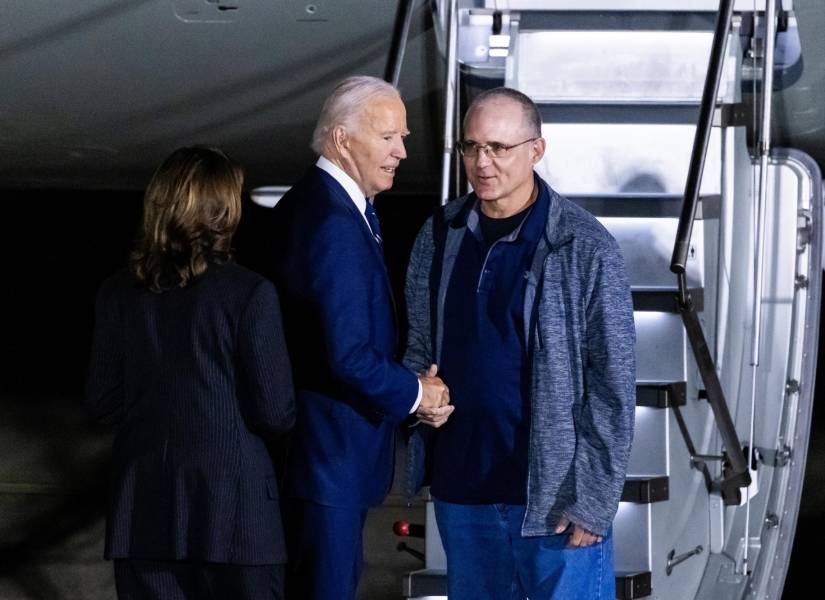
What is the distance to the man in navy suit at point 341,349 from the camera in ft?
7.60

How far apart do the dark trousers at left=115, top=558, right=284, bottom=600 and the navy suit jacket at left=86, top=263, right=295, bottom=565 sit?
0.9 inches

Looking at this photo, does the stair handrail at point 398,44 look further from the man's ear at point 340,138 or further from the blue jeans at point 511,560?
the blue jeans at point 511,560

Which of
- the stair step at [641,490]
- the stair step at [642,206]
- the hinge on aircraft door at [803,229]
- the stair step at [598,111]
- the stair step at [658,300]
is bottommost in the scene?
the stair step at [641,490]

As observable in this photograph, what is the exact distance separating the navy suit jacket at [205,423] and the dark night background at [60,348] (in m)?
3.63

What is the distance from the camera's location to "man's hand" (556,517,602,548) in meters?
2.33

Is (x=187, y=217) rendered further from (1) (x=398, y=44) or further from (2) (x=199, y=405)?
(1) (x=398, y=44)

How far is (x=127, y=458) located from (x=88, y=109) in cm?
358

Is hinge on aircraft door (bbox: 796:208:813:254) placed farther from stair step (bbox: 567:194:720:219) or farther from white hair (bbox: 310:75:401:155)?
white hair (bbox: 310:75:401:155)

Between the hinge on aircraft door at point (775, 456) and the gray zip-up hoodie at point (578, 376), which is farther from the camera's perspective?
the hinge on aircraft door at point (775, 456)

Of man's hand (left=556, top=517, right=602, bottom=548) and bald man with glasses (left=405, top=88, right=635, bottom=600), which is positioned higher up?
bald man with glasses (left=405, top=88, right=635, bottom=600)

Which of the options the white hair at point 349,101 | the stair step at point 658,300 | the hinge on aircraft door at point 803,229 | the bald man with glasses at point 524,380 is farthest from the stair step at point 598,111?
the white hair at point 349,101

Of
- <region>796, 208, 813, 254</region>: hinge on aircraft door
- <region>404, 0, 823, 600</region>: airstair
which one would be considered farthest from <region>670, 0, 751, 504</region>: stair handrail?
<region>796, 208, 813, 254</region>: hinge on aircraft door

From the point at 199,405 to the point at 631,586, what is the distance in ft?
3.87

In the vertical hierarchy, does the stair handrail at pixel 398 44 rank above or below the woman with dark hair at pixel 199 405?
above
